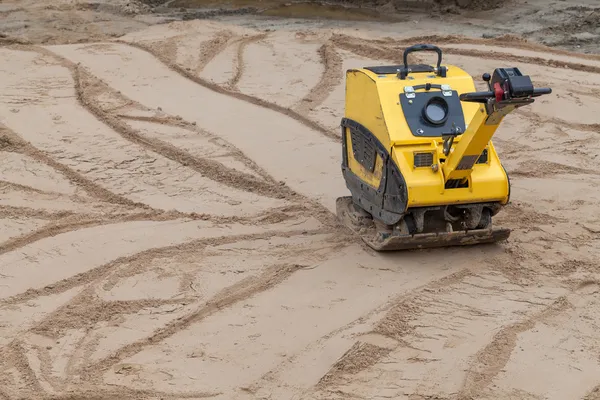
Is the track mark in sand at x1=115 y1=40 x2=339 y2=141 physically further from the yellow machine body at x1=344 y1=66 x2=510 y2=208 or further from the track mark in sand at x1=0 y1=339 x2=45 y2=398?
the track mark in sand at x1=0 y1=339 x2=45 y2=398

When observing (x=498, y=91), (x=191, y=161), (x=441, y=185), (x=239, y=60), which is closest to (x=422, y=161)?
(x=441, y=185)

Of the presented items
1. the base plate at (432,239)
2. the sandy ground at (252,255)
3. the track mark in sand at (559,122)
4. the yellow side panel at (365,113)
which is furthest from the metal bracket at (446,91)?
the track mark in sand at (559,122)

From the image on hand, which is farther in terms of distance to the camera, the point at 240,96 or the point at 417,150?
the point at 240,96

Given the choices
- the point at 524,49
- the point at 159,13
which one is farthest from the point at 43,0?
the point at 524,49

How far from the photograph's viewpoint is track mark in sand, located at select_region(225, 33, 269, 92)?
11312 millimetres

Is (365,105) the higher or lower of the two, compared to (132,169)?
higher

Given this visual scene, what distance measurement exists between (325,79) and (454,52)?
1.90 m

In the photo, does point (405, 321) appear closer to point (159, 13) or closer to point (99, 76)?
point (99, 76)

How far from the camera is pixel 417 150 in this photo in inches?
278

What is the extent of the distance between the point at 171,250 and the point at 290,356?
5.93 ft

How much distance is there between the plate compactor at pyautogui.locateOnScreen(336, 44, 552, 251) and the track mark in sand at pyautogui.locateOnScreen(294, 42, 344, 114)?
9.56 ft

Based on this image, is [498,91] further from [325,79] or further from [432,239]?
[325,79]

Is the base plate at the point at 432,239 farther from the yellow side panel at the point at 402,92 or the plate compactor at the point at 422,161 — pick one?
the yellow side panel at the point at 402,92

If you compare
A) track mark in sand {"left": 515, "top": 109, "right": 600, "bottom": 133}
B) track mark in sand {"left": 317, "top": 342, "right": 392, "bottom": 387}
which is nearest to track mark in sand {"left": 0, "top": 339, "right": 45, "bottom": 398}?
track mark in sand {"left": 317, "top": 342, "right": 392, "bottom": 387}
